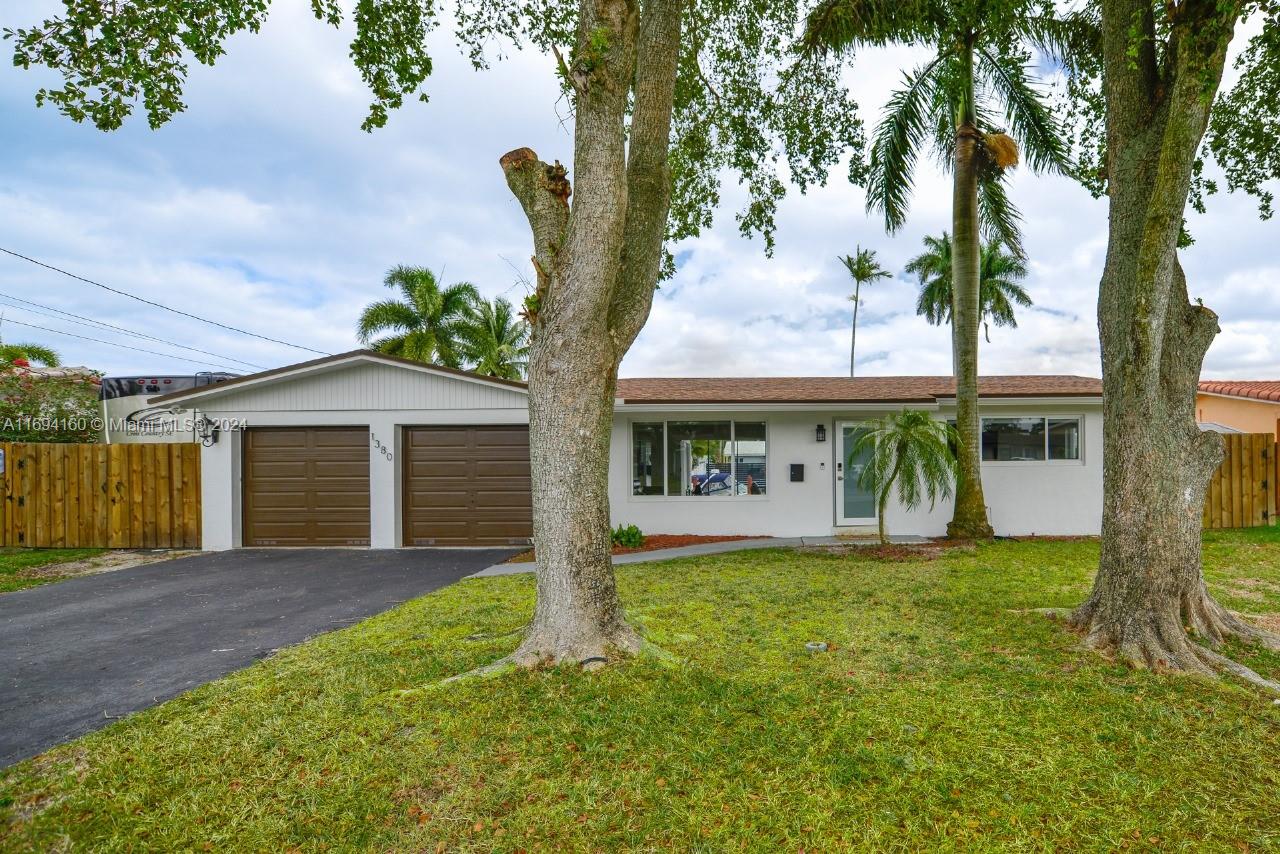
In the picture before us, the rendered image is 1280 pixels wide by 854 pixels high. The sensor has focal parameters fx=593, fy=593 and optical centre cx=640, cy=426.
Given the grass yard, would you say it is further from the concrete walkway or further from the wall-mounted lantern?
the wall-mounted lantern

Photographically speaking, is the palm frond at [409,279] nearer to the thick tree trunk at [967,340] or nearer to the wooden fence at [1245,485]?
the thick tree trunk at [967,340]

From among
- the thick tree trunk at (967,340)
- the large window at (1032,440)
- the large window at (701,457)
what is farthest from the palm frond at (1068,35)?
the large window at (701,457)

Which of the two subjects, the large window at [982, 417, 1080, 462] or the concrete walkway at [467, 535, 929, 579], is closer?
the concrete walkway at [467, 535, 929, 579]

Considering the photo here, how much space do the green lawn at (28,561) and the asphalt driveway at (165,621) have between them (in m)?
0.52

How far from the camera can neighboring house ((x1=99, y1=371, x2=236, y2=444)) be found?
12667 mm

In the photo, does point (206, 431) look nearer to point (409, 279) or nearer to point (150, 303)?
point (150, 303)

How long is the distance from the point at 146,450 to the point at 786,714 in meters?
11.7

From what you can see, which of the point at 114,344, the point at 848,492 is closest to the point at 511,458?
the point at 848,492

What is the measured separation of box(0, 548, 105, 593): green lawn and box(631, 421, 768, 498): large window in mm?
8661

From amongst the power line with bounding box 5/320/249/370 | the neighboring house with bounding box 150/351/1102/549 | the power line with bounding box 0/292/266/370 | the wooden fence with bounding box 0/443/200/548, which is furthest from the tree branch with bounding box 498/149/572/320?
the power line with bounding box 5/320/249/370

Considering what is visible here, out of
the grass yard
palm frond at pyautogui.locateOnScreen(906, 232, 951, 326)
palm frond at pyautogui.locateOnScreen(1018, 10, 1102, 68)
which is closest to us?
the grass yard

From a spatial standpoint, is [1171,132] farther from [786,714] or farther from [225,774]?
[225,774]

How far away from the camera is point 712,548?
977 centimetres

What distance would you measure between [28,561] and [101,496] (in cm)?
142
